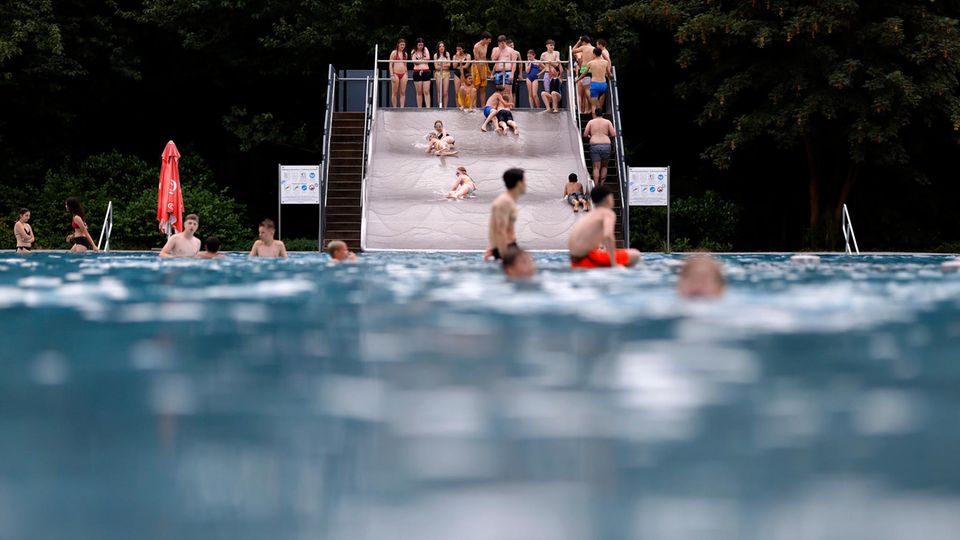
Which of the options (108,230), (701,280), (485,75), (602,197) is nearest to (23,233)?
(108,230)

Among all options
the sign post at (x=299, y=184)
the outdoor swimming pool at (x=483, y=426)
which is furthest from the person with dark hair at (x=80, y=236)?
the outdoor swimming pool at (x=483, y=426)

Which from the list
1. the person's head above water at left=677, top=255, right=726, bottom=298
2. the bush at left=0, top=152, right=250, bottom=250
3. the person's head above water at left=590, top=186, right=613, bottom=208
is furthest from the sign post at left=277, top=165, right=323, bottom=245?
the person's head above water at left=677, top=255, right=726, bottom=298

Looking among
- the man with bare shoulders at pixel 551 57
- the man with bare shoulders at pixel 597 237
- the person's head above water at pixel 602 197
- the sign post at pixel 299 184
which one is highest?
the man with bare shoulders at pixel 551 57

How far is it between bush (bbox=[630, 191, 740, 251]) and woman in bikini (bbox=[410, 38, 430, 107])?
6015 mm

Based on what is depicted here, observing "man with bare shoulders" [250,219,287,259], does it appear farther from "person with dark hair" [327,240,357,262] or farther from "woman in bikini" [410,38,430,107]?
"woman in bikini" [410,38,430,107]

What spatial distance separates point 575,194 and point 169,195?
7.98 meters

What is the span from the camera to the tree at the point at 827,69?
→ 25.4 metres

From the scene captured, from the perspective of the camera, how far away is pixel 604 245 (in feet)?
42.7

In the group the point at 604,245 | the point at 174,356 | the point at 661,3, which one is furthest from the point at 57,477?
the point at 661,3

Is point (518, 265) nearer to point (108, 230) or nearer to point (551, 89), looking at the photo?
point (108, 230)

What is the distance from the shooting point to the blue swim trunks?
24969 mm

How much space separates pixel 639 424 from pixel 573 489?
792 mm

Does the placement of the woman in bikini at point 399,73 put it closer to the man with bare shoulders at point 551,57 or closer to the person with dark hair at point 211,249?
the man with bare shoulders at point 551,57

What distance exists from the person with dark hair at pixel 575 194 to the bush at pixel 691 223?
553cm
